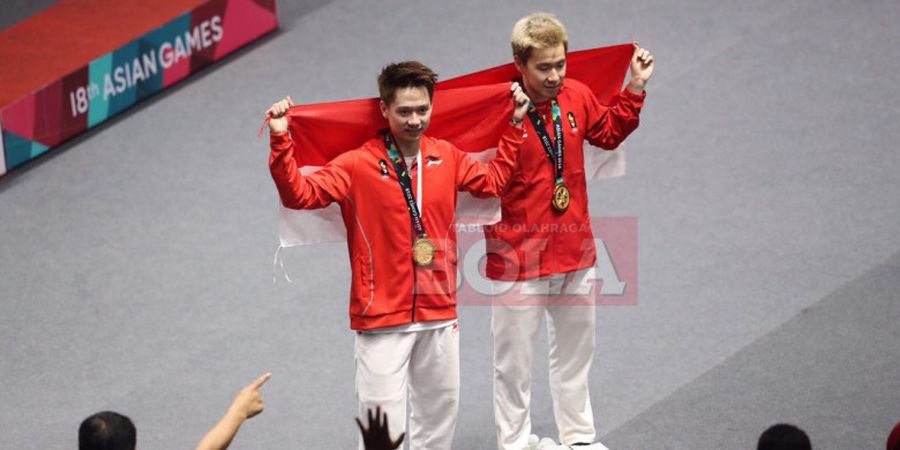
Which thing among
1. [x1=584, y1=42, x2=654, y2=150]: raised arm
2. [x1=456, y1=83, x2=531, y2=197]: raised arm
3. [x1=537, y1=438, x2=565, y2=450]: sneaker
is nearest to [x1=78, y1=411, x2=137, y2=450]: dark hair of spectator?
[x1=456, y1=83, x2=531, y2=197]: raised arm

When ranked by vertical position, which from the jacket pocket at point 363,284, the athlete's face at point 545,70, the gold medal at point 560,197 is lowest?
the jacket pocket at point 363,284

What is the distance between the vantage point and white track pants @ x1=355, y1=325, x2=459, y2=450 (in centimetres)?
591

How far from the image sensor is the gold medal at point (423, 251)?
5883mm

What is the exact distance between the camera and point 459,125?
628 cm

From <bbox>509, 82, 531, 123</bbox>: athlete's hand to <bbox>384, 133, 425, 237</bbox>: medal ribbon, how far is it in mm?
513

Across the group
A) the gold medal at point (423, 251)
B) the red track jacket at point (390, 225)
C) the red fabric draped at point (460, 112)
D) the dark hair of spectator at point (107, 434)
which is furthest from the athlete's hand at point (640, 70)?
the dark hair of spectator at point (107, 434)

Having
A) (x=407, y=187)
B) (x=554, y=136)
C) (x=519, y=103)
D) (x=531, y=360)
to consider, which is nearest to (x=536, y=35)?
(x=519, y=103)

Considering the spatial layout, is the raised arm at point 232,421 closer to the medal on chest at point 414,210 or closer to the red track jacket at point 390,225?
the red track jacket at point 390,225

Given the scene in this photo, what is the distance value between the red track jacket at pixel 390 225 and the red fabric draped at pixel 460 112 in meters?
0.15

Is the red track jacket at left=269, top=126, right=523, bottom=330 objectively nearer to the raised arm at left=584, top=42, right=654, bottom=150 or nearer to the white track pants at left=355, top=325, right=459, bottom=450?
the white track pants at left=355, top=325, right=459, bottom=450

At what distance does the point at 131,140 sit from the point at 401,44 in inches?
87.8

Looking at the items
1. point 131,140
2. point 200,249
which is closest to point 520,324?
point 200,249

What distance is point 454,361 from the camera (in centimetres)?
606

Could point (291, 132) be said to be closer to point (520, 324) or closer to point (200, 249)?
point (520, 324)
